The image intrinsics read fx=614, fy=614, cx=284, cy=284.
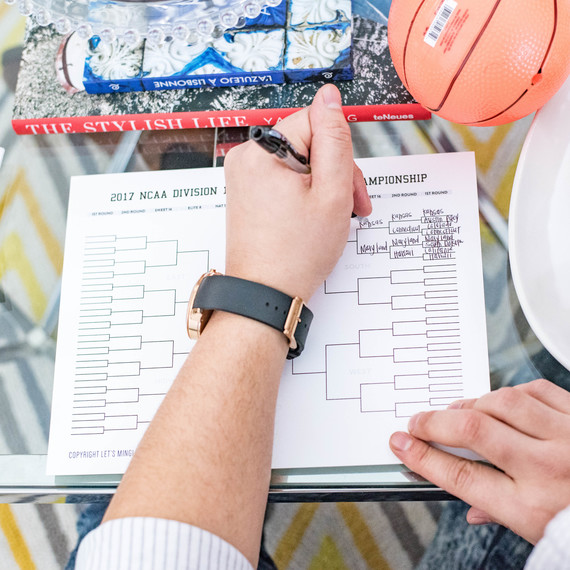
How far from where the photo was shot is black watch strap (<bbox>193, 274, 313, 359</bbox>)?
570mm

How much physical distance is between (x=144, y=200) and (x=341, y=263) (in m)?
0.24

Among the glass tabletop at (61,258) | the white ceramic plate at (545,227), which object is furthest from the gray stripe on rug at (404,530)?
the white ceramic plate at (545,227)

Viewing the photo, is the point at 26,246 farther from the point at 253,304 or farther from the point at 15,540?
the point at 15,540

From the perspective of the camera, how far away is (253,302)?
570 mm

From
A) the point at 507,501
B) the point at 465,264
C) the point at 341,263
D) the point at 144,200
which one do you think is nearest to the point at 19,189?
the point at 144,200

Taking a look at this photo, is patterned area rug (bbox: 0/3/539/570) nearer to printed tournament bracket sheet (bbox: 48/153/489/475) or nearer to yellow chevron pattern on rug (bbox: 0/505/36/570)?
printed tournament bracket sheet (bbox: 48/153/489/475)

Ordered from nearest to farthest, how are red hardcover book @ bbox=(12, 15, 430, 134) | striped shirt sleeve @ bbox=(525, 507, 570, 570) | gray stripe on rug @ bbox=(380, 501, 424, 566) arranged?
striped shirt sleeve @ bbox=(525, 507, 570, 570) → red hardcover book @ bbox=(12, 15, 430, 134) → gray stripe on rug @ bbox=(380, 501, 424, 566)

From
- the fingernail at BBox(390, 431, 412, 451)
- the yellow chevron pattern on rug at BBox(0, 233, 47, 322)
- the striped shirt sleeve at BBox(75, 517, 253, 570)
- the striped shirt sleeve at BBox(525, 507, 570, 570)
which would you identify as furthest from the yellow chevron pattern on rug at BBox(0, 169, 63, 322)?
the striped shirt sleeve at BBox(525, 507, 570, 570)

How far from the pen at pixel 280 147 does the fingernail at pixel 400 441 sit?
0.27 meters

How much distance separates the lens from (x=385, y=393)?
619mm

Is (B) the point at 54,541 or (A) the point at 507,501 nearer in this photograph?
(A) the point at 507,501

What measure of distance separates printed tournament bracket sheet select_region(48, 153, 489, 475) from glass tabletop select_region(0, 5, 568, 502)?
0.05 feet

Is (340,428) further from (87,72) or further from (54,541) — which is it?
(54,541)

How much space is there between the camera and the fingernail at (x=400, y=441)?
592 millimetres
